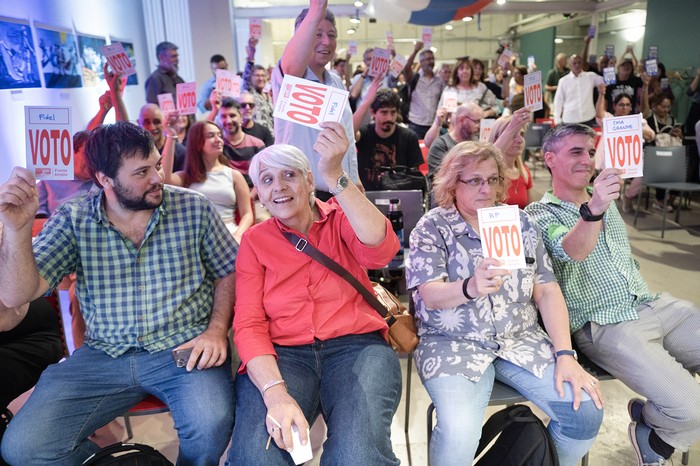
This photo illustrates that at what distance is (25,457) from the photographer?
149 centimetres

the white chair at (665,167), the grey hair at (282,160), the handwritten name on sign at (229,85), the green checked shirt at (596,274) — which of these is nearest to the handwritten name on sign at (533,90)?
the green checked shirt at (596,274)

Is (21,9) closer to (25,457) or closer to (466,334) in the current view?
(25,457)

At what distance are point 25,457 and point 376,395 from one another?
1.06 metres

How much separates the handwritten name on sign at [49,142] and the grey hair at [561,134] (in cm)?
180

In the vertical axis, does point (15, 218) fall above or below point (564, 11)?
below

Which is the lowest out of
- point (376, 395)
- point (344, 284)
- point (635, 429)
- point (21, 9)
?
point (635, 429)

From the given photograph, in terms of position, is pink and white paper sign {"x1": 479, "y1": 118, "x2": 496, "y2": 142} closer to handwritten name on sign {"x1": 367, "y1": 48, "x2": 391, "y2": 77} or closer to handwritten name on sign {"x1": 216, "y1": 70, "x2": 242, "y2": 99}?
handwritten name on sign {"x1": 367, "y1": 48, "x2": 391, "y2": 77}

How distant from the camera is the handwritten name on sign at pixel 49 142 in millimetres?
1502

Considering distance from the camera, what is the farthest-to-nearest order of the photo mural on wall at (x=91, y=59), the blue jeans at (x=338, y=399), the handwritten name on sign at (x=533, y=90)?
the photo mural on wall at (x=91, y=59) → the handwritten name on sign at (x=533, y=90) → the blue jeans at (x=338, y=399)

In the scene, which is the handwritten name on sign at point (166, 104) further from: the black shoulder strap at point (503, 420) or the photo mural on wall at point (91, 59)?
the black shoulder strap at point (503, 420)

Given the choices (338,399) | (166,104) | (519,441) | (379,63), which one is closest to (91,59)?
(166,104)

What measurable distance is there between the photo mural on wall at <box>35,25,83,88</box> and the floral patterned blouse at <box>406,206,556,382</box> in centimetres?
435

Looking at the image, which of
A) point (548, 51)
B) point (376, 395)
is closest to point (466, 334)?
point (376, 395)

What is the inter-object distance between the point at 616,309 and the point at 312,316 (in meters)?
1.18
